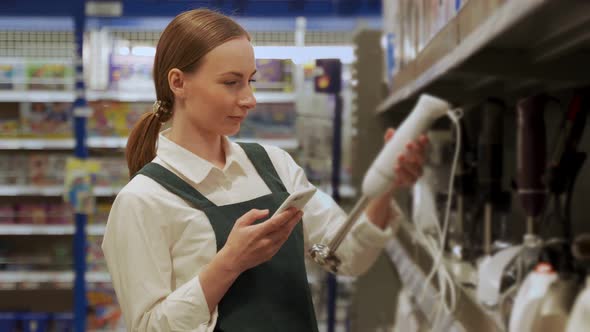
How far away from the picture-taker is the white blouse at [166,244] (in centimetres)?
69

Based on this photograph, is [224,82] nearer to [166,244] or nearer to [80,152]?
[166,244]

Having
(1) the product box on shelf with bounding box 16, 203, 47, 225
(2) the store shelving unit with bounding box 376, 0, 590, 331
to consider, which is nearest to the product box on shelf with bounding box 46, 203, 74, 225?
(1) the product box on shelf with bounding box 16, 203, 47, 225

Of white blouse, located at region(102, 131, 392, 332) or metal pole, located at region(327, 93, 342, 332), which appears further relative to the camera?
metal pole, located at region(327, 93, 342, 332)

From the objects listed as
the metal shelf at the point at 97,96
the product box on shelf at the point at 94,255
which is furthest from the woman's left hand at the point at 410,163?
the product box on shelf at the point at 94,255

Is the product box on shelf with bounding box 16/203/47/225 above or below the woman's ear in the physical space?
below

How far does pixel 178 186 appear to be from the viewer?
0.71 m

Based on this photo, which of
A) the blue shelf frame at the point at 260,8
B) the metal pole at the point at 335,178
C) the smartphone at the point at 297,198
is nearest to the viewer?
the smartphone at the point at 297,198

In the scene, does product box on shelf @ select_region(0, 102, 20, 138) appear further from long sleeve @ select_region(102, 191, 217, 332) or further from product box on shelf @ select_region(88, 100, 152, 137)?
long sleeve @ select_region(102, 191, 217, 332)

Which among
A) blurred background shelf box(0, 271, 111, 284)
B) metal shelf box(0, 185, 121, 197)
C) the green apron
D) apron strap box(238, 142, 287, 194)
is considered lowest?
blurred background shelf box(0, 271, 111, 284)

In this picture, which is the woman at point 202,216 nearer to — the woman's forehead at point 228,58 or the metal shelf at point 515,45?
the woman's forehead at point 228,58

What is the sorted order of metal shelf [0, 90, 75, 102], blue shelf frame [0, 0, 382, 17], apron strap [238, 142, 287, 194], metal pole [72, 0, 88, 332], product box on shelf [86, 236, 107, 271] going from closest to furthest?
apron strap [238, 142, 287, 194] < blue shelf frame [0, 0, 382, 17] < metal pole [72, 0, 88, 332] < product box on shelf [86, 236, 107, 271] < metal shelf [0, 90, 75, 102]

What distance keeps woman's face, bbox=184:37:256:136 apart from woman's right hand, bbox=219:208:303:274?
0.34 ft

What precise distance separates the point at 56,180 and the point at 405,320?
10.3 feet

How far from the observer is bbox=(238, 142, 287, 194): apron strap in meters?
0.76
